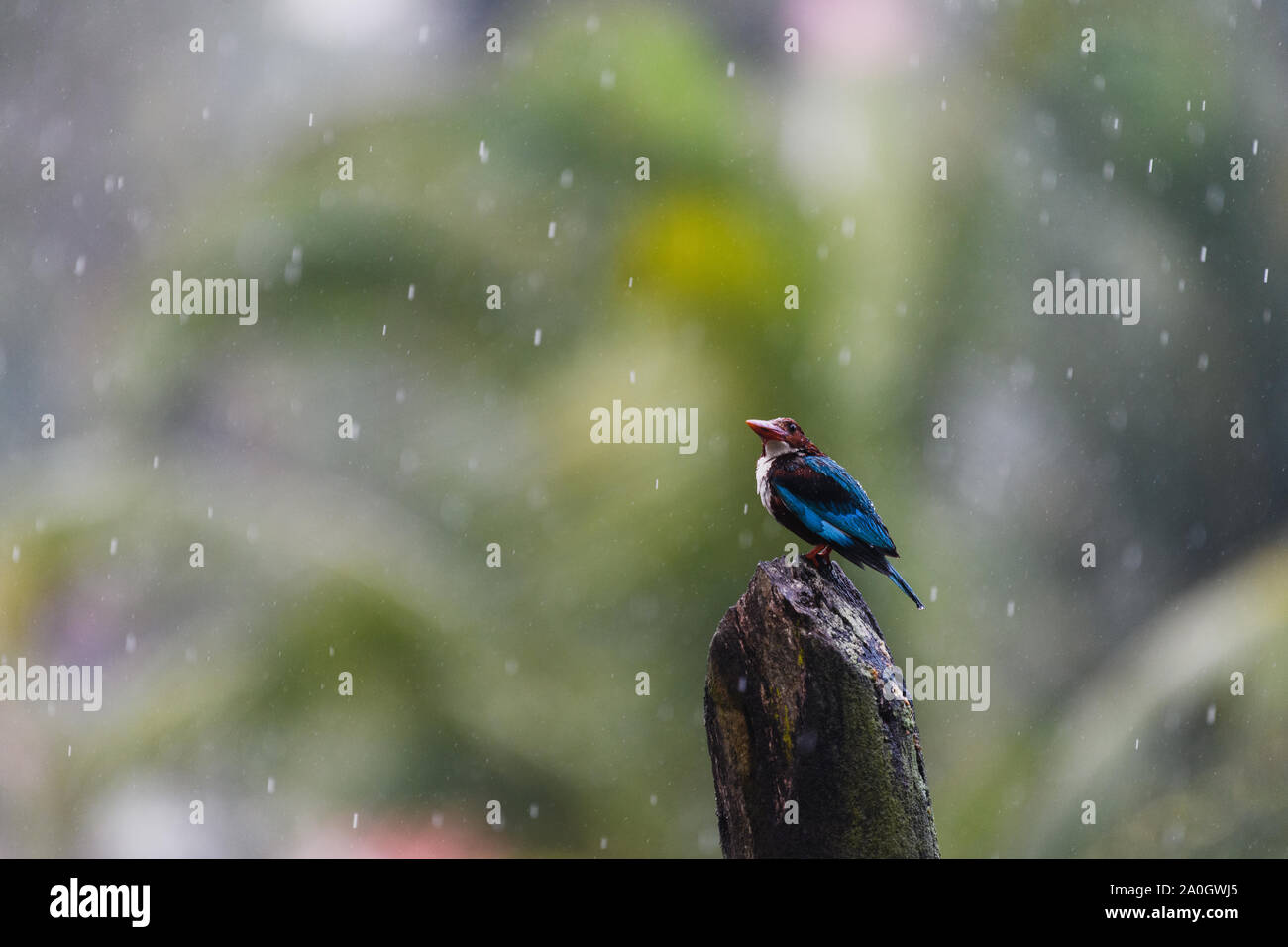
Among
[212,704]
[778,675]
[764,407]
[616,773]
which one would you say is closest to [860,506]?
[778,675]

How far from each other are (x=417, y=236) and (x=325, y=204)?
92cm

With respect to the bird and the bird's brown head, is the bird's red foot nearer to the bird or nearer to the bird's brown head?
the bird

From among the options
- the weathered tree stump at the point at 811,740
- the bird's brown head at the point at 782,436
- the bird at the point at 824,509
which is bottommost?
the weathered tree stump at the point at 811,740

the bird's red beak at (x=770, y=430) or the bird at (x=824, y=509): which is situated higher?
the bird's red beak at (x=770, y=430)

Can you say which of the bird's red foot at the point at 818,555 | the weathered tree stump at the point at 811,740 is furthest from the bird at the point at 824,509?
the weathered tree stump at the point at 811,740

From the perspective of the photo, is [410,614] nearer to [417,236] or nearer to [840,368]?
[417,236]

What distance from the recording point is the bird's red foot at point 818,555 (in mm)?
3455

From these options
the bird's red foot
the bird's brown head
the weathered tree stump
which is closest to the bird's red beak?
the bird's brown head

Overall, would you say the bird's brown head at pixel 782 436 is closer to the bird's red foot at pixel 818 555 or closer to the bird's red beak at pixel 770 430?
the bird's red beak at pixel 770 430

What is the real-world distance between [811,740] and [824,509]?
34.0 inches

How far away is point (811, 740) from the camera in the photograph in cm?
295

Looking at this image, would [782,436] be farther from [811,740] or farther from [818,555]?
[811,740]

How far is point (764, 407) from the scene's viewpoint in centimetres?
955

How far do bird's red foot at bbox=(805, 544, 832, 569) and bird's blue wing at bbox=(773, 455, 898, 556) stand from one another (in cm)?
3
